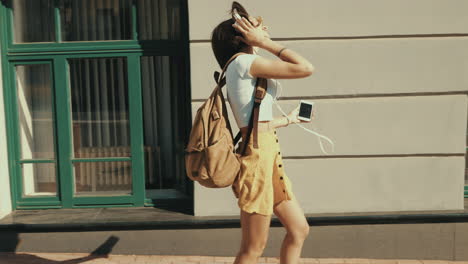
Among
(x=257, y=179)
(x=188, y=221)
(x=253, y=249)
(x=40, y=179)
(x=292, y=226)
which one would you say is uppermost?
(x=257, y=179)

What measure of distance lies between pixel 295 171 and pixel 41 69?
3100 millimetres

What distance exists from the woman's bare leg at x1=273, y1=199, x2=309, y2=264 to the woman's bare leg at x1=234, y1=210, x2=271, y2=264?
17 cm

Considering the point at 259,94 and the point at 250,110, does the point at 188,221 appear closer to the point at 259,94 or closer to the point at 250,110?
the point at 250,110

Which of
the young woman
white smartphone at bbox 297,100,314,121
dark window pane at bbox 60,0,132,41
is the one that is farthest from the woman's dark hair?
dark window pane at bbox 60,0,132,41

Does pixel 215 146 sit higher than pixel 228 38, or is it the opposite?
pixel 228 38

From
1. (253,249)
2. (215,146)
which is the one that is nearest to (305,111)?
(215,146)

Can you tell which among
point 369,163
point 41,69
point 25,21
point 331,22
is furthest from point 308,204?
point 25,21

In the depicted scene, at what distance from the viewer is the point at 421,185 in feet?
16.9

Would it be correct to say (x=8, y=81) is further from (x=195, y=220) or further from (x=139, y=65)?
(x=195, y=220)

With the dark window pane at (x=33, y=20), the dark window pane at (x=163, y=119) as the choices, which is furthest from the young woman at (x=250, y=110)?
the dark window pane at (x=33, y=20)

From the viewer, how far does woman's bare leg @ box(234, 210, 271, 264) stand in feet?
10.1

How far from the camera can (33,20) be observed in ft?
18.5

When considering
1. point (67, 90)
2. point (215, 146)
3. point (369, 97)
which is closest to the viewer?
point (215, 146)

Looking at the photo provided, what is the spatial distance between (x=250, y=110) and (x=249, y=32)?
474 millimetres
